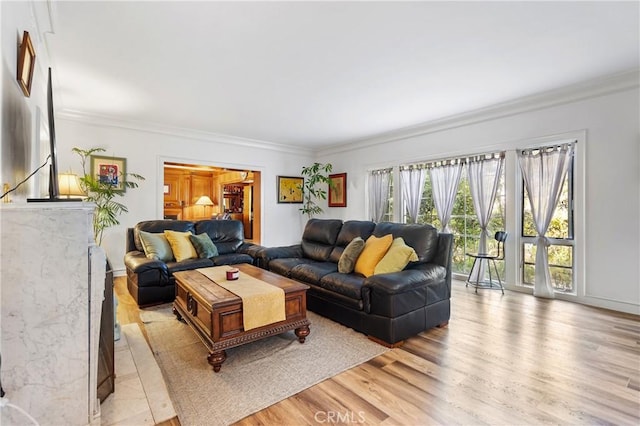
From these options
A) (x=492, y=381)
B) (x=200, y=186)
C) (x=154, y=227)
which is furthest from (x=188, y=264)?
(x=200, y=186)

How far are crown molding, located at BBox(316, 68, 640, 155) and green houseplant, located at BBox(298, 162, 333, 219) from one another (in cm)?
168

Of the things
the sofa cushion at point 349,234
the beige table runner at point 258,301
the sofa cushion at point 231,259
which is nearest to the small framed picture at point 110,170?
the sofa cushion at point 231,259

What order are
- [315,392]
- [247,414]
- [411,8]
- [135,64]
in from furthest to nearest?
[135,64] < [411,8] < [315,392] < [247,414]

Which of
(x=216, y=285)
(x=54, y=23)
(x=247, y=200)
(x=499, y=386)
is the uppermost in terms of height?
(x=54, y=23)

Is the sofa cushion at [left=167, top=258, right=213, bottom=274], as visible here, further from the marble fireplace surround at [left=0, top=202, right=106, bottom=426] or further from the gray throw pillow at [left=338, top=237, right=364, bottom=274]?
the marble fireplace surround at [left=0, top=202, right=106, bottom=426]

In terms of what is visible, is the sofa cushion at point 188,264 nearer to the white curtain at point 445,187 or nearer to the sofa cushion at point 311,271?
the sofa cushion at point 311,271

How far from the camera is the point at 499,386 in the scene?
202 centimetres

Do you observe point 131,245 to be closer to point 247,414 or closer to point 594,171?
point 247,414

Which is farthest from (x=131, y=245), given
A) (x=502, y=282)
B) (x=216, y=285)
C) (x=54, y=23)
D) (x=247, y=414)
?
(x=502, y=282)

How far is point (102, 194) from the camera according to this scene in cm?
474

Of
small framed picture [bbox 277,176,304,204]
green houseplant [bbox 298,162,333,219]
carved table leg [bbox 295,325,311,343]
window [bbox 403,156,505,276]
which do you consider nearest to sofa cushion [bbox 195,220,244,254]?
small framed picture [bbox 277,176,304,204]

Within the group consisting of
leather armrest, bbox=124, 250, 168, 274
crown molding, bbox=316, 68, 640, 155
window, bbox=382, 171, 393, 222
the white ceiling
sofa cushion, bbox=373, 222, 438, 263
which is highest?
the white ceiling

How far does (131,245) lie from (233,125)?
251cm

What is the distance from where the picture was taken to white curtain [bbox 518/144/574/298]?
3891 mm
